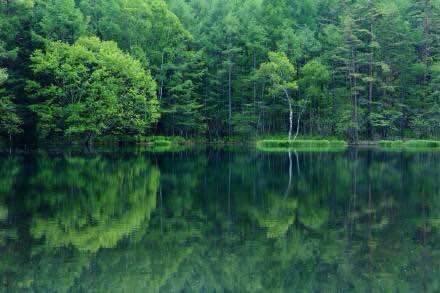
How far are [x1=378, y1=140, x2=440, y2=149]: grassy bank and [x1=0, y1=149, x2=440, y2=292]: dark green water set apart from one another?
31.5 m

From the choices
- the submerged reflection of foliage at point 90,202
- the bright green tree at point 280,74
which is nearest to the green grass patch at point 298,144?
the bright green tree at point 280,74

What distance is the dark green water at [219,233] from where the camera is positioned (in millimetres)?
12344

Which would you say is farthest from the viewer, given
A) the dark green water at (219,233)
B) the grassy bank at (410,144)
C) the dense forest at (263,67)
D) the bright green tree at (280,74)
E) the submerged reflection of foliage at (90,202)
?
the bright green tree at (280,74)

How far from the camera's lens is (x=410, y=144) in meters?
61.3

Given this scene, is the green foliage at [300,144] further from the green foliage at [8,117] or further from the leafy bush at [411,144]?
the green foliage at [8,117]

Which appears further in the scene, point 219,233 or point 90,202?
point 90,202

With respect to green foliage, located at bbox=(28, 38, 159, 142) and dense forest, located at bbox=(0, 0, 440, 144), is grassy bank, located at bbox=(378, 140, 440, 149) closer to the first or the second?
dense forest, located at bbox=(0, 0, 440, 144)

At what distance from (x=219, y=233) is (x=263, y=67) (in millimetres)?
49788

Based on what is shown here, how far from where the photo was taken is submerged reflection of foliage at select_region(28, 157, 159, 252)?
52.5ft

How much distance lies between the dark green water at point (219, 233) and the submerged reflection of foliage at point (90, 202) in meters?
0.05

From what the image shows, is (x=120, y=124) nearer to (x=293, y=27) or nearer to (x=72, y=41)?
(x=72, y=41)

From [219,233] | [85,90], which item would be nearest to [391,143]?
[85,90]

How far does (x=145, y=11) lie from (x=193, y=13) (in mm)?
11320

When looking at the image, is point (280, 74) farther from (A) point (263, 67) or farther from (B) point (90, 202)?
(B) point (90, 202)
